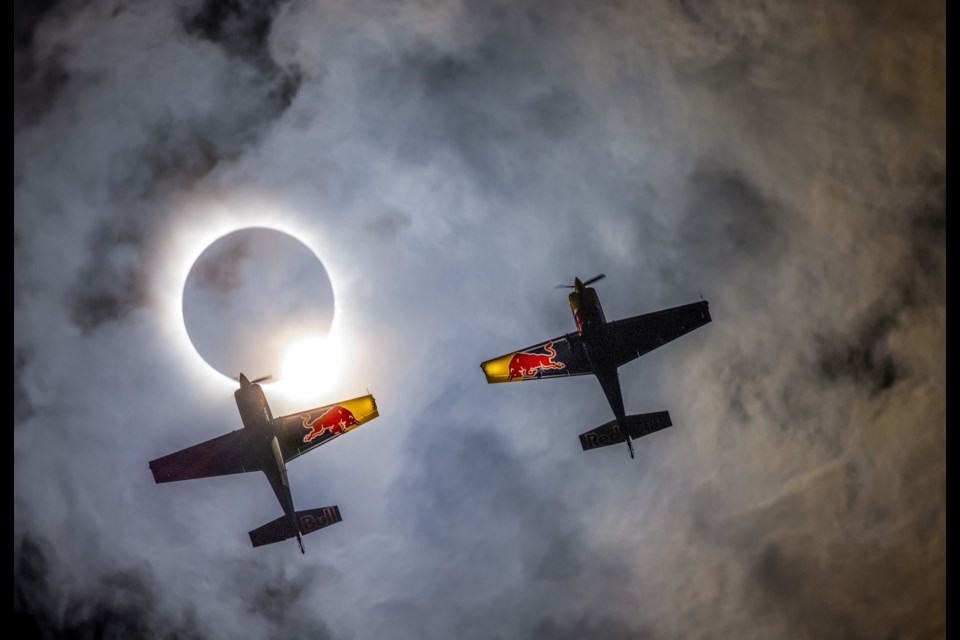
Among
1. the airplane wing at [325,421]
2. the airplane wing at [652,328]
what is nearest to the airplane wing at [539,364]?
the airplane wing at [652,328]

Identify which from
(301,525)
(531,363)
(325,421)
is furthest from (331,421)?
(531,363)

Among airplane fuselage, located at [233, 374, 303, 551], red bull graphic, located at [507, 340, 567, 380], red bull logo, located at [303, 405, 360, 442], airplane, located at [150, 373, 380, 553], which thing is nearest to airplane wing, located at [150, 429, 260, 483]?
airplane, located at [150, 373, 380, 553]

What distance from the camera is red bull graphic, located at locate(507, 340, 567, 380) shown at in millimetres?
50188

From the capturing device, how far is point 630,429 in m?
50.1

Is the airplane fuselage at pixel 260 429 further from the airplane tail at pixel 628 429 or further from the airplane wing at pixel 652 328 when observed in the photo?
the airplane wing at pixel 652 328

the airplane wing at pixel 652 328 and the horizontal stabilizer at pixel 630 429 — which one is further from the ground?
the airplane wing at pixel 652 328

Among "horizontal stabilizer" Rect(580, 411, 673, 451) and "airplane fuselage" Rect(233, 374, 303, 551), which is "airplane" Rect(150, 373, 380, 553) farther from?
"horizontal stabilizer" Rect(580, 411, 673, 451)

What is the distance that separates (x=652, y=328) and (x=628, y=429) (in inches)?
302

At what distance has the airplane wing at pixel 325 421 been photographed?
49.8 m

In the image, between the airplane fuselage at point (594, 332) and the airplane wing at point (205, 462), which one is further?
the airplane wing at point (205, 462)

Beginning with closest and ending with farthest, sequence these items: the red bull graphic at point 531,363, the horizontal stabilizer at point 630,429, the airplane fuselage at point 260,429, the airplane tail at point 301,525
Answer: the airplane fuselage at point 260,429
the airplane tail at point 301,525
the horizontal stabilizer at point 630,429
the red bull graphic at point 531,363

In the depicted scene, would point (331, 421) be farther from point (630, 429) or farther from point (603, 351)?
point (630, 429)

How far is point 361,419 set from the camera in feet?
164
